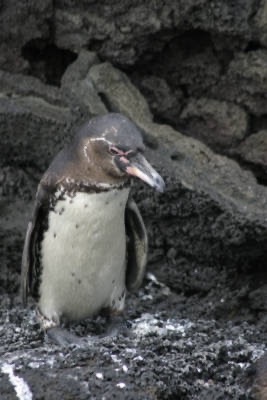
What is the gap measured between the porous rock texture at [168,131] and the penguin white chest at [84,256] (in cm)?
21

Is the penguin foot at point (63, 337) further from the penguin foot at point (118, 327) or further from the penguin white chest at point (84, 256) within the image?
the penguin foot at point (118, 327)

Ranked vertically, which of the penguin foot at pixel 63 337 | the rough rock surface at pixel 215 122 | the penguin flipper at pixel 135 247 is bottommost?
A: the penguin foot at pixel 63 337

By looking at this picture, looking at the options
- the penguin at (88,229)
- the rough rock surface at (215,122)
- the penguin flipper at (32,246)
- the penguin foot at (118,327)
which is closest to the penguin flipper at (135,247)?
the penguin at (88,229)

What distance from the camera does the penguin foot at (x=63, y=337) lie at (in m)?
5.20

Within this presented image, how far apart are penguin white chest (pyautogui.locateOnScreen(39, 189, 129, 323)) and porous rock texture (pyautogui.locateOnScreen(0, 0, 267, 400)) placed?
206 mm

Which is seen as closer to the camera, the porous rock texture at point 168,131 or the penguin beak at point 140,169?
the penguin beak at point 140,169

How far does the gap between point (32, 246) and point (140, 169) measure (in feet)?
2.86

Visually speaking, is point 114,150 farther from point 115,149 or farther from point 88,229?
point 88,229

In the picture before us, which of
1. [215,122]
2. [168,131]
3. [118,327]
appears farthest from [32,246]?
[215,122]

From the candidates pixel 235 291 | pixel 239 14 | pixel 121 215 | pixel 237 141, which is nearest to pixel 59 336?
pixel 121 215

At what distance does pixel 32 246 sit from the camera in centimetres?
534

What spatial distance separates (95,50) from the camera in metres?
6.02

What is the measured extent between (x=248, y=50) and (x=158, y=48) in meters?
0.50

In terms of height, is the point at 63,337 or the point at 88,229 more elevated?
the point at 88,229
